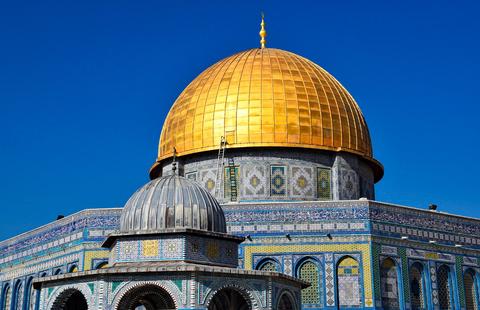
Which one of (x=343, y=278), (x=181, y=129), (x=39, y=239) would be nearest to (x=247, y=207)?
(x=343, y=278)

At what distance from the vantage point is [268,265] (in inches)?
982

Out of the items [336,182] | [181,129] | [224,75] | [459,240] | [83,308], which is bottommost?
[83,308]

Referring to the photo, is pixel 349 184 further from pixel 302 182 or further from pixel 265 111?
pixel 265 111

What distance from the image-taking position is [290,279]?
1681 cm

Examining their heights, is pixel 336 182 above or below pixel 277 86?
below

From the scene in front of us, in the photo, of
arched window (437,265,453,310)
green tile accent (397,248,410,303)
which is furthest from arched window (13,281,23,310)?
arched window (437,265,453,310)

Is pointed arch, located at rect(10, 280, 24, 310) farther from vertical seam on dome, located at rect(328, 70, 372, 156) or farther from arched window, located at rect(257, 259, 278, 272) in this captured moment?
vertical seam on dome, located at rect(328, 70, 372, 156)

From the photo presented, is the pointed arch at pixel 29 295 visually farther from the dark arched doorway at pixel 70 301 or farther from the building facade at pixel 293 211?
the dark arched doorway at pixel 70 301

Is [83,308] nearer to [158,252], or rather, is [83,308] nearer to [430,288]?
[158,252]

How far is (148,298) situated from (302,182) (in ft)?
35.4

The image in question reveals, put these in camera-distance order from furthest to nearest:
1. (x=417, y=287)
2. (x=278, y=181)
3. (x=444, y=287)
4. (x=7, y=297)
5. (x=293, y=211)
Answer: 1. (x=7, y=297)
2. (x=278, y=181)
3. (x=444, y=287)
4. (x=417, y=287)
5. (x=293, y=211)

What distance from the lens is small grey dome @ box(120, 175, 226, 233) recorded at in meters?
17.0

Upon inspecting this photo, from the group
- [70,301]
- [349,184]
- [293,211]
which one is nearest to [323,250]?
[293,211]

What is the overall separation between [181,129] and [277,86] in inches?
152
